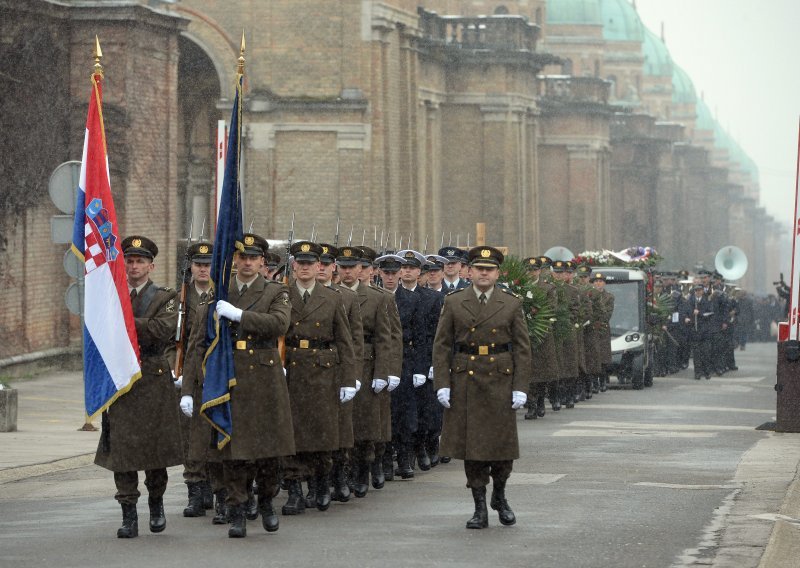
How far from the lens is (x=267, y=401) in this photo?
12.6 meters

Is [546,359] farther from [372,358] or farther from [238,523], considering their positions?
[238,523]

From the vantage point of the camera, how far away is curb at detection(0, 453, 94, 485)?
634 inches

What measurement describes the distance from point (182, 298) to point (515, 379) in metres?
2.52

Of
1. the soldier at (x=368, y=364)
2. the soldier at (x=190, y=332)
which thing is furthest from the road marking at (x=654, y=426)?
the soldier at (x=190, y=332)

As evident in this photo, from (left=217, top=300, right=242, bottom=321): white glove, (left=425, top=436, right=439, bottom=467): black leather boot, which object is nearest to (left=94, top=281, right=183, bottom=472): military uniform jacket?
(left=217, top=300, right=242, bottom=321): white glove

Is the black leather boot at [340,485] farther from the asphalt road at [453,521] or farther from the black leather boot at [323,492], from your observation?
the black leather boot at [323,492]

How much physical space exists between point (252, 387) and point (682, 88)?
167559 mm

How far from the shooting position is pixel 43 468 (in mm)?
16734

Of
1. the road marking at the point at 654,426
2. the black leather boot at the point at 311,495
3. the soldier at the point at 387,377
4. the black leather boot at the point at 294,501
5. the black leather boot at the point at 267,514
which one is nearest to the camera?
the black leather boot at the point at 267,514

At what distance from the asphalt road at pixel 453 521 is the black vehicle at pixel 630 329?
12319mm

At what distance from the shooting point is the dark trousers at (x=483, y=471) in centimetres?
1297

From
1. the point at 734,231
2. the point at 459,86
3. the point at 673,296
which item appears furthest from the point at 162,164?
the point at 734,231

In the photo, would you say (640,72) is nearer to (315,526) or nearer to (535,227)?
(535,227)

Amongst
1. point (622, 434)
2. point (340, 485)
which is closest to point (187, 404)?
point (340, 485)
